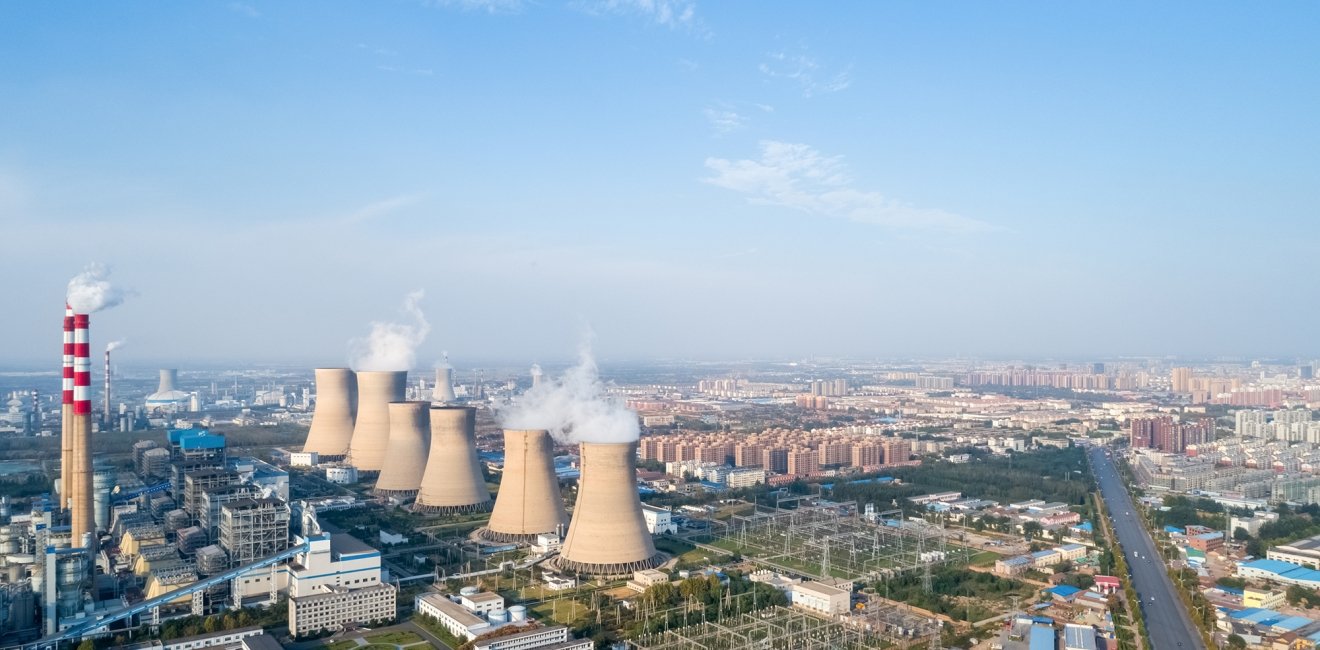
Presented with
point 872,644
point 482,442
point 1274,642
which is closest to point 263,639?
point 872,644

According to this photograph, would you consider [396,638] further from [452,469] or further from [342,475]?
[342,475]

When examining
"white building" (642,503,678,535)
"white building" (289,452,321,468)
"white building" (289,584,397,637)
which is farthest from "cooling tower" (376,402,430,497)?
"white building" (289,584,397,637)

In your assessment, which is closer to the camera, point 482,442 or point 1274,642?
point 1274,642

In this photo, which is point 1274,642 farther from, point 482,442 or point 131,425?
point 131,425

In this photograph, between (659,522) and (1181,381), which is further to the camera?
(1181,381)

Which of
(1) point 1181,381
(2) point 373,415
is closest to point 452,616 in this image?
(2) point 373,415

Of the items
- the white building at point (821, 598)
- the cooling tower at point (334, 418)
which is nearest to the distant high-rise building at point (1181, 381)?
the cooling tower at point (334, 418)
